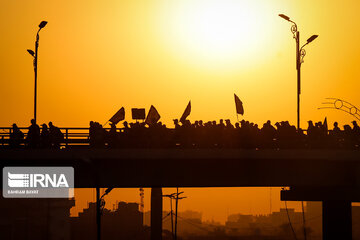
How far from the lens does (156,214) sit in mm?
72750

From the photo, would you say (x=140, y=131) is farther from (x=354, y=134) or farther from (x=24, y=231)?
(x=24, y=231)

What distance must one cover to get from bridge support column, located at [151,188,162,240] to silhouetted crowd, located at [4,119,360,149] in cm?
2183

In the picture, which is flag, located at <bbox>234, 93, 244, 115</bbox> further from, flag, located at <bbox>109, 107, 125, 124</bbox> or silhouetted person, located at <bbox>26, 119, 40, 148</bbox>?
silhouetted person, located at <bbox>26, 119, 40, 148</bbox>

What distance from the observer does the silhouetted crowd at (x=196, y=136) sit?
48.7 m

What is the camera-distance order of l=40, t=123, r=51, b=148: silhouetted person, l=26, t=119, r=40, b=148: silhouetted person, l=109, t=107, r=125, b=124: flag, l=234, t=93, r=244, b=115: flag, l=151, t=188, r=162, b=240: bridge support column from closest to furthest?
1. l=26, t=119, r=40, b=148: silhouetted person
2. l=40, t=123, r=51, b=148: silhouetted person
3. l=109, t=107, r=125, b=124: flag
4. l=234, t=93, r=244, b=115: flag
5. l=151, t=188, r=162, b=240: bridge support column

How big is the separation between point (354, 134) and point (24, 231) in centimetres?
9725

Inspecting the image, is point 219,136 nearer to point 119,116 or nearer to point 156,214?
point 119,116


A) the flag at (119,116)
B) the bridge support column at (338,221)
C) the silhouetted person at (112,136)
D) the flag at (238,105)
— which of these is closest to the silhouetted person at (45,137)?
the silhouetted person at (112,136)

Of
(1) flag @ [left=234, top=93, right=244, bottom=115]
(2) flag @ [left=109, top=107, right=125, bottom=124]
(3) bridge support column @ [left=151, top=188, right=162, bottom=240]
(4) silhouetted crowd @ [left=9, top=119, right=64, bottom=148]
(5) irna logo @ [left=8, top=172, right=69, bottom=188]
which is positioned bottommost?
(3) bridge support column @ [left=151, top=188, right=162, bottom=240]

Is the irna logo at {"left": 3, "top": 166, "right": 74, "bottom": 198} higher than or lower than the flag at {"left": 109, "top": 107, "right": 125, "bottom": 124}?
lower

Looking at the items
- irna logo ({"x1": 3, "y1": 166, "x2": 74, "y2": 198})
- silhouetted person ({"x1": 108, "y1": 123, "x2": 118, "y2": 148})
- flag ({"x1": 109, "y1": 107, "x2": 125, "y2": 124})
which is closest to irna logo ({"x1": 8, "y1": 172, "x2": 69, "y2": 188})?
irna logo ({"x1": 3, "y1": 166, "x2": 74, "y2": 198})

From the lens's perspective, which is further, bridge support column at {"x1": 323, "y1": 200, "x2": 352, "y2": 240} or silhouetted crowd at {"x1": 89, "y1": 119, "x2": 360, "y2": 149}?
bridge support column at {"x1": 323, "y1": 200, "x2": 352, "y2": 240}

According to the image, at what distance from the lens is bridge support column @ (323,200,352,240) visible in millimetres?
59375

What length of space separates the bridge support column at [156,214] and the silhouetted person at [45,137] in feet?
77.4
